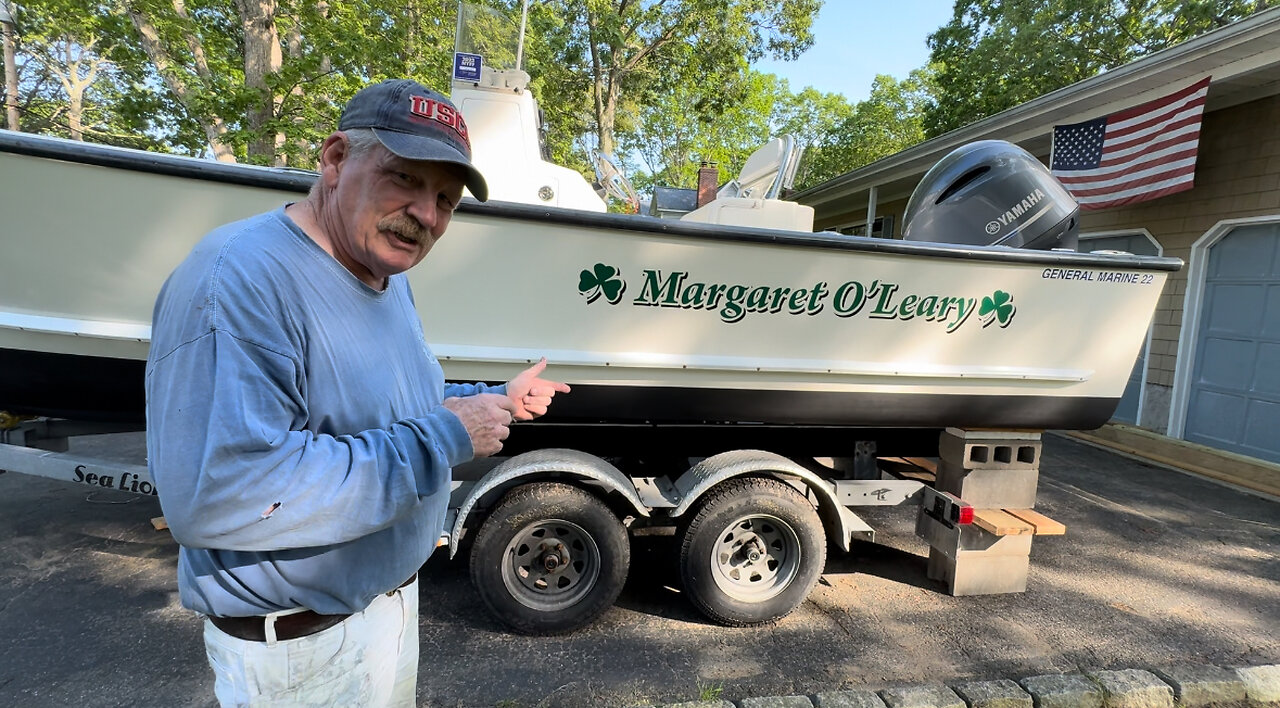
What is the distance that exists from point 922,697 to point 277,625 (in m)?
2.36

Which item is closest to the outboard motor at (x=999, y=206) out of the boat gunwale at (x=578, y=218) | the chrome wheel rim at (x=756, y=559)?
the boat gunwale at (x=578, y=218)

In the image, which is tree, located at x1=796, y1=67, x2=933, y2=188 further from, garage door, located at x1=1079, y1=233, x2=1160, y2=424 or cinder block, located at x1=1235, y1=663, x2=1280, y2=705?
cinder block, located at x1=1235, y1=663, x2=1280, y2=705

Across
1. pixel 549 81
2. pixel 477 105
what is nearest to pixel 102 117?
pixel 549 81

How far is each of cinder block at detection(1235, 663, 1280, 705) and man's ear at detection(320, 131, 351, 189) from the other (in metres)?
3.88

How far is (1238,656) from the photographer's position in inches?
112

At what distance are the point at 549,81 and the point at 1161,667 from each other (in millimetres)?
17019

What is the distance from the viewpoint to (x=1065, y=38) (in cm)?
1336

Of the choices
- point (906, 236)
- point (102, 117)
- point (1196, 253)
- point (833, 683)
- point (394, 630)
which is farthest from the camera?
point (102, 117)

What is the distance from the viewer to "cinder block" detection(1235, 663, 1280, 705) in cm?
253

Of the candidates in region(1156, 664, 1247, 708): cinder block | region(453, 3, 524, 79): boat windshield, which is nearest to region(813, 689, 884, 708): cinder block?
region(1156, 664, 1247, 708): cinder block

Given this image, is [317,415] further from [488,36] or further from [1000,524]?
[488,36]

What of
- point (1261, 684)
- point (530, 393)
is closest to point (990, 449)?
point (1261, 684)

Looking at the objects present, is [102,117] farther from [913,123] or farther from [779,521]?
[913,123]

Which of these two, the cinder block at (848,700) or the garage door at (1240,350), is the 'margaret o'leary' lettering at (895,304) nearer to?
the cinder block at (848,700)
